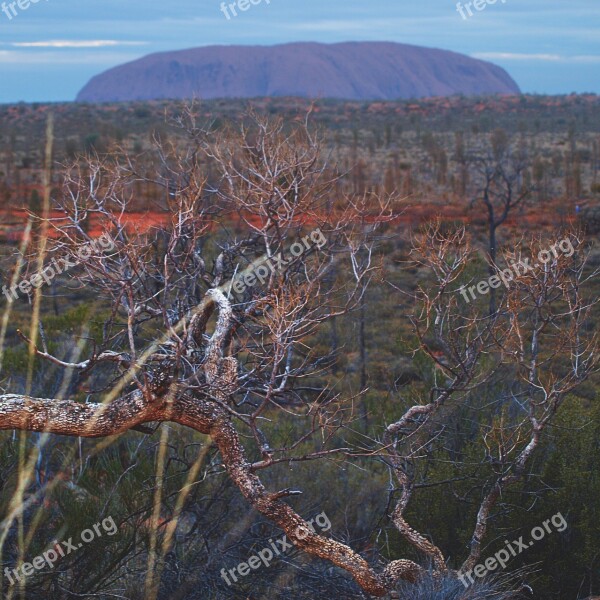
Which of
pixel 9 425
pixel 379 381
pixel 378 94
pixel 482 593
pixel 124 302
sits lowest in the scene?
pixel 379 381

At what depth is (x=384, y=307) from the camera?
→ 2180cm

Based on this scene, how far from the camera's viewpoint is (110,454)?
34.9 feet

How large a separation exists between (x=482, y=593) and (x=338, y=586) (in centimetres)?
141

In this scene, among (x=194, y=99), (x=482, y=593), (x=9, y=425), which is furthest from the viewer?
(x=194, y=99)

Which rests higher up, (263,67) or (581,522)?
(263,67)

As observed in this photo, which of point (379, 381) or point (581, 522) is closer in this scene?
point (581, 522)

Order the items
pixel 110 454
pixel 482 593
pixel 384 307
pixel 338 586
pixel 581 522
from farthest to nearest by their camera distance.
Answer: pixel 384 307
pixel 110 454
pixel 581 522
pixel 338 586
pixel 482 593

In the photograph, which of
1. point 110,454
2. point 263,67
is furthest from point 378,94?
point 110,454

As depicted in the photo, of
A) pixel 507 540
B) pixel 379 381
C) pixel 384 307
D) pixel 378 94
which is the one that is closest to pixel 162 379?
pixel 507 540

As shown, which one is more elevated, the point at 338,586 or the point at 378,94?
the point at 378,94

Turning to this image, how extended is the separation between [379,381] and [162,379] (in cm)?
1097

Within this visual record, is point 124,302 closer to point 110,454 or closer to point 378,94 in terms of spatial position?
point 110,454

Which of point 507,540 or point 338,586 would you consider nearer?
point 338,586

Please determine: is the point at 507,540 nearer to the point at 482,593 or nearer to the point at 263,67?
the point at 482,593
